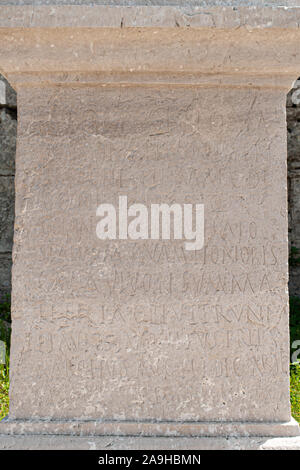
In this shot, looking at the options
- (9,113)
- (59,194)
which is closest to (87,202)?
(59,194)

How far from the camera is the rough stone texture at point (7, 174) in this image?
604cm

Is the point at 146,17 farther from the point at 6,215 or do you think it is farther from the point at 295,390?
the point at 6,215

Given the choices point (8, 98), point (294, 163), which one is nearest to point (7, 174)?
point (8, 98)

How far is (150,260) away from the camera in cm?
188

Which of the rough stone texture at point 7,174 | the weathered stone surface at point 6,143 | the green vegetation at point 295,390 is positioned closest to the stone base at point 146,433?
the green vegetation at point 295,390

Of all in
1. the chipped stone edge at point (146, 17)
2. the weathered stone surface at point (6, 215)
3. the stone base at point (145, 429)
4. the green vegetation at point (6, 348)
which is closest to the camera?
the chipped stone edge at point (146, 17)

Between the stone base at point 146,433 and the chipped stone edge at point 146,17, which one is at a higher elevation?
the chipped stone edge at point 146,17

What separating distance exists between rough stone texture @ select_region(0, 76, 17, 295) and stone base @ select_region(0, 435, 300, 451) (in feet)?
14.4


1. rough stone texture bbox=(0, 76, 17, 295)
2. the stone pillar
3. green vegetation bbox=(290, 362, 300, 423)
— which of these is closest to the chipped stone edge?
the stone pillar

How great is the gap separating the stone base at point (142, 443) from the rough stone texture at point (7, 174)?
4395 mm

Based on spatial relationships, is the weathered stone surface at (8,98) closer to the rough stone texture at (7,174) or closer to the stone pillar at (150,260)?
the rough stone texture at (7,174)

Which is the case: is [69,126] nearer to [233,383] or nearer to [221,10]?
[221,10]

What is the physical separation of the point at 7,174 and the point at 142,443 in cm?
483

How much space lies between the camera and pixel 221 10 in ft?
5.59
